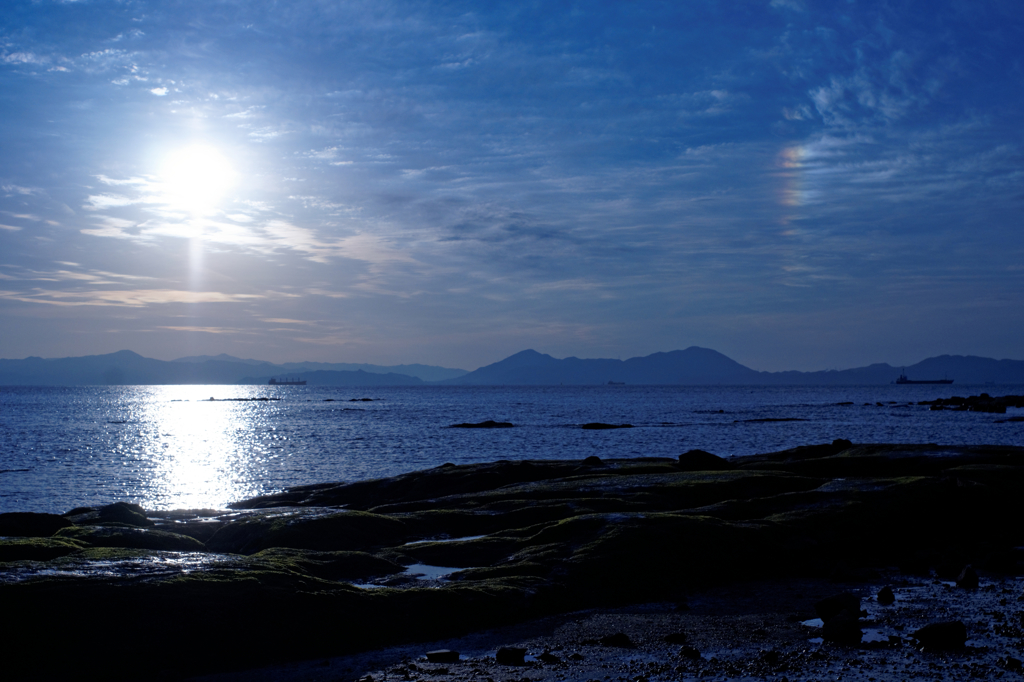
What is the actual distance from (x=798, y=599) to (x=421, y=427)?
106m

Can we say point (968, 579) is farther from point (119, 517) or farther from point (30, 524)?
point (30, 524)

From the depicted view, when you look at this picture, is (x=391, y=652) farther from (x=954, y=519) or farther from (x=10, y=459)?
(x=10, y=459)

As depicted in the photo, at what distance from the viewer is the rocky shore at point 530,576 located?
48.7 ft

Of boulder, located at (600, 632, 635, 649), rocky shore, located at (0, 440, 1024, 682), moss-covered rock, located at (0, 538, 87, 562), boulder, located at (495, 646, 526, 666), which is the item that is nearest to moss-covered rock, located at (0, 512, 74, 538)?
rocky shore, located at (0, 440, 1024, 682)

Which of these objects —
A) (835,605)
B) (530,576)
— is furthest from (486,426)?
(835,605)

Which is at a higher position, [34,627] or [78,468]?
[34,627]

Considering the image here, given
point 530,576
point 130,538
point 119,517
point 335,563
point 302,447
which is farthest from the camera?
point 302,447

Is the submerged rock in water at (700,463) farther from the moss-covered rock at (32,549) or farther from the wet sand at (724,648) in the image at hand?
the moss-covered rock at (32,549)

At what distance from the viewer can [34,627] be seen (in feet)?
48.3

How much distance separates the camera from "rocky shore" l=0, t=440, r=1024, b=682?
1484 centimetres

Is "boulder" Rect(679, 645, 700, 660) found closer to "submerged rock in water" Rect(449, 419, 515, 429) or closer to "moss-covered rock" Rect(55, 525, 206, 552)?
"moss-covered rock" Rect(55, 525, 206, 552)

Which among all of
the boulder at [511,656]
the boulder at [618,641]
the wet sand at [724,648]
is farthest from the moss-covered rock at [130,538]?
the boulder at [618,641]

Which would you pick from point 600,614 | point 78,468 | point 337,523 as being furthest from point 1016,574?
point 78,468

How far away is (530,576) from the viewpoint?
20.2 m
